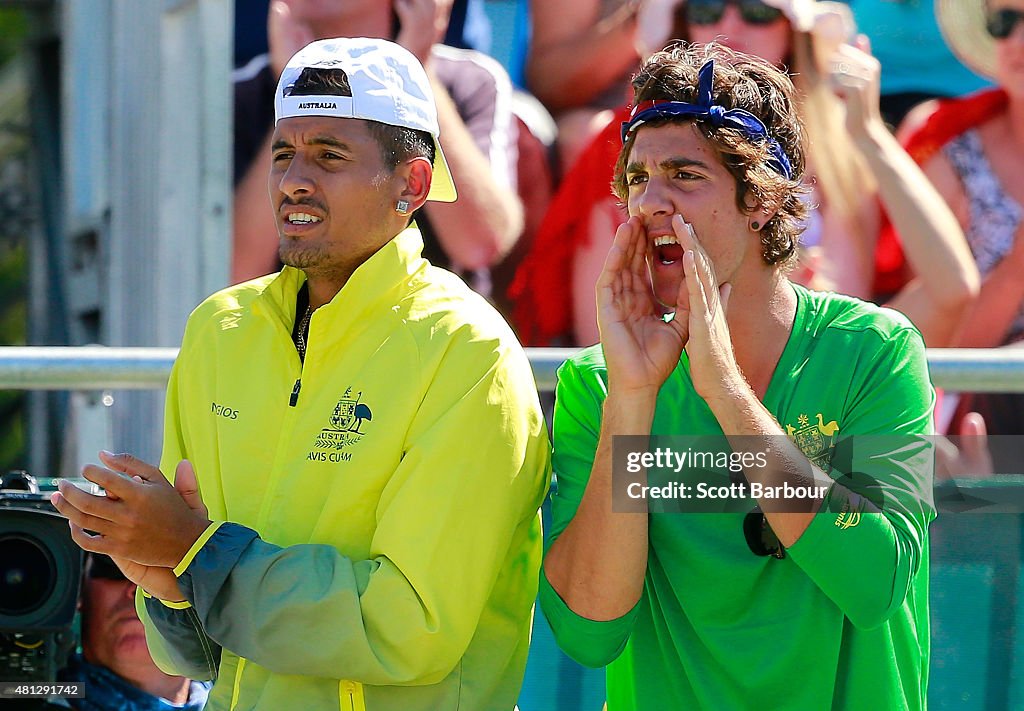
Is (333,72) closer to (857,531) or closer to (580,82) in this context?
(857,531)

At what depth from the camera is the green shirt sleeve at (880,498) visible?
2.32m

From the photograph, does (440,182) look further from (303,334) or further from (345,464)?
(345,464)

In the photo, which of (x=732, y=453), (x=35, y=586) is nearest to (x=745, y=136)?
(x=732, y=453)

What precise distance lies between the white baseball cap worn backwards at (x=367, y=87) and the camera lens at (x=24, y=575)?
1080 mm

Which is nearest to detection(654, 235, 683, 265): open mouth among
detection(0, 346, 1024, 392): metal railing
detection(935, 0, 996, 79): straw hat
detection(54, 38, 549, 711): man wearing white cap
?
detection(54, 38, 549, 711): man wearing white cap

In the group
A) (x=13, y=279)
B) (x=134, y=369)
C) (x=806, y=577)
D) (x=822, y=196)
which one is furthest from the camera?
(x=13, y=279)

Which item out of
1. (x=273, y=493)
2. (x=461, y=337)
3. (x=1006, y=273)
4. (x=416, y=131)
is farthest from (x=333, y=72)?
(x=1006, y=273)

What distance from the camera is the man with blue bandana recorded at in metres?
2.39

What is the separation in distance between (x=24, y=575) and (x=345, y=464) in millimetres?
971

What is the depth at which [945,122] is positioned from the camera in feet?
19.7

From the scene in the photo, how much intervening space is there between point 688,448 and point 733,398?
21 cm

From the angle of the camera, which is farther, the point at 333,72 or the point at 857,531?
the point at 333,72

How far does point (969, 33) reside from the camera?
19.7 feet

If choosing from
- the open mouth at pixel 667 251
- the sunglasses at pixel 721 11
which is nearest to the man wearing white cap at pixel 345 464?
the open mouth at pixel 667 251
